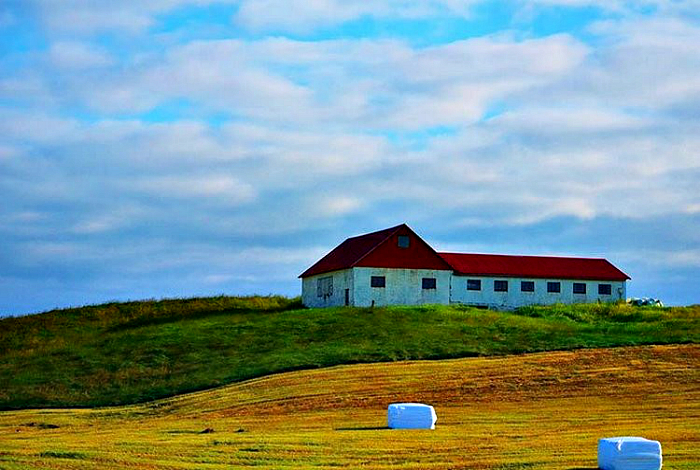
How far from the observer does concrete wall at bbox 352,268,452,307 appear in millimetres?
73188

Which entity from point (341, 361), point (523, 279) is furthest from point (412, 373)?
point (523, 279)

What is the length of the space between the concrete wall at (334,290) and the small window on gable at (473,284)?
995 centimetres

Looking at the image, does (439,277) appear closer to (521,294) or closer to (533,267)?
(521,294)

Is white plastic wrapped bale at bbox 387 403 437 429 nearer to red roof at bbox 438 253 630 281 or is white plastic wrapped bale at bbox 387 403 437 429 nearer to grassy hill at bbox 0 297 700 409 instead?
grassy hill at bbox 0 297 700 409

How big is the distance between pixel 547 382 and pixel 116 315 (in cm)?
4353

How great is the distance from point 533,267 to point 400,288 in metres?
12.9

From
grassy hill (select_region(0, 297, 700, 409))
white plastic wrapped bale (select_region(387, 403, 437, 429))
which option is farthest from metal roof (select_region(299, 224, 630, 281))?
white plastic wrapped bale (select_region(387, 403, 437, 429))

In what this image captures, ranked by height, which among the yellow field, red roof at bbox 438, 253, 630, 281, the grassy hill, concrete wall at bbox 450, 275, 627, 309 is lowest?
the yellow field

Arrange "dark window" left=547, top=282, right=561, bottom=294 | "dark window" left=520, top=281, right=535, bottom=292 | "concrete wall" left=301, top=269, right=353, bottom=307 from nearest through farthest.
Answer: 1. "concrete wall" left=301, top=269, right=353, bottom=307
2. "dark window" left=520, top=281, right=535, bottom=292
3. "dark window" left=547, top=282, right=561, bottom=294

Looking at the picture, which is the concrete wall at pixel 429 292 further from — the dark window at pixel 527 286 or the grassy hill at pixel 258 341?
the grassy hill at pixel 258 341

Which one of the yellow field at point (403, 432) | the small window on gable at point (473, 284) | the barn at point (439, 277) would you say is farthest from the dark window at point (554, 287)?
the yellow field at point (403, 432)

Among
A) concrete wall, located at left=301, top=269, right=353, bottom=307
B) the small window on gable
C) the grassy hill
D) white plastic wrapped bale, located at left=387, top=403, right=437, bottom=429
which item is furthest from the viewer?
the small window on gable

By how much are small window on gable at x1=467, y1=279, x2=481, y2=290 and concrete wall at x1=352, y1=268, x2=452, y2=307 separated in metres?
2.19

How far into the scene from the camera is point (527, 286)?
79625 mm
